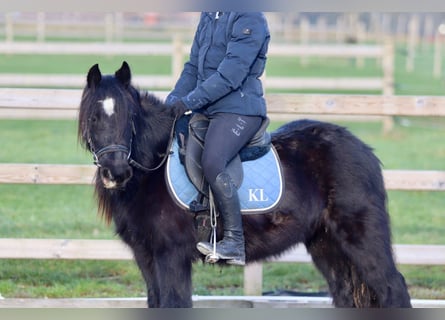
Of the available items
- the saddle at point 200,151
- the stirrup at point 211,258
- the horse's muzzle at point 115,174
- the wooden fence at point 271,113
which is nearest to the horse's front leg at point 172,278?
the stirrup at point 211,258

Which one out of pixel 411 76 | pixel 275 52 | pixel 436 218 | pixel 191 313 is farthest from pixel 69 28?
pixel 191 313

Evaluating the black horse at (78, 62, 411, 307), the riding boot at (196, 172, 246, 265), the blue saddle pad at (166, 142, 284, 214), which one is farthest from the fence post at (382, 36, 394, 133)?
the riding boot at (196, 172, 246, 265)

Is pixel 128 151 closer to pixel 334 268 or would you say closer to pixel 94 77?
pixel 94 77

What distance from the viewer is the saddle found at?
3.98m

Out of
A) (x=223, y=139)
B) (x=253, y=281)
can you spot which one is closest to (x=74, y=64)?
(x=253, y=281)

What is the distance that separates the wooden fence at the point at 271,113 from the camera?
533 cm

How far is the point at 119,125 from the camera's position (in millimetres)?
3686

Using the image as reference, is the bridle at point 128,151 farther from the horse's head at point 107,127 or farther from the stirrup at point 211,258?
the stirrup at point 211,258

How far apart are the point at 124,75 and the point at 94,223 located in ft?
13.2

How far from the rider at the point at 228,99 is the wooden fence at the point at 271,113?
133 cm

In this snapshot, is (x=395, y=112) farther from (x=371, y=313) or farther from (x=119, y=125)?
(x=371, y=313)

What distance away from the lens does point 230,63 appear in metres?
3.82

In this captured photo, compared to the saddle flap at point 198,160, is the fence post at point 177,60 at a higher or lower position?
higher

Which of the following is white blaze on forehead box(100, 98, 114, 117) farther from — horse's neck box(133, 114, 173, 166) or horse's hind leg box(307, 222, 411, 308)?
horse's hind leg box(307, 222, 411, 308)
